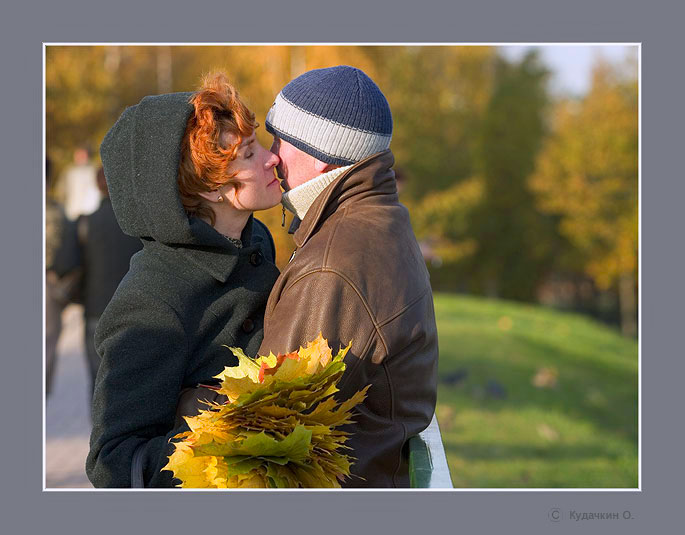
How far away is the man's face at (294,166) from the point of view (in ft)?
9.74

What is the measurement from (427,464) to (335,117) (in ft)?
3.77

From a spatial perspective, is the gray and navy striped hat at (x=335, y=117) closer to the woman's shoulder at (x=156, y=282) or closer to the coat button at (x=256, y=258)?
the coat button at (x=256, y=258)

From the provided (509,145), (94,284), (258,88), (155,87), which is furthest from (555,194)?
(94,284)

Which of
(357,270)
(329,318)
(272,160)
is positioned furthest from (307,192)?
(329,318)

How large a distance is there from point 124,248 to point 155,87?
2353 centimetres

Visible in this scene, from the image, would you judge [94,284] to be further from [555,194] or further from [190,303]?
[555,194]

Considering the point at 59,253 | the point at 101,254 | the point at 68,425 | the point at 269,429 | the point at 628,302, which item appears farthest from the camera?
the point at 628,302

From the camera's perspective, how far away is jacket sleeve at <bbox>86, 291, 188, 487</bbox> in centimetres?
273

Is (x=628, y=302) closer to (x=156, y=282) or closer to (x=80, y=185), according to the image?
(x=80, y=185)

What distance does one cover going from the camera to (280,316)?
2607 millimetres

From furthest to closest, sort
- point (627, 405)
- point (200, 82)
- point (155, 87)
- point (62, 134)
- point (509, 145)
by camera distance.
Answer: point (509, 145), point (155, 87), point (62, 134), point (627, 405), point (200, 82)

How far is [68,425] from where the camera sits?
31.0ft

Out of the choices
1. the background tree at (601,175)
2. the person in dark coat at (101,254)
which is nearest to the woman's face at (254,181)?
the person in dark coat at (101,254)

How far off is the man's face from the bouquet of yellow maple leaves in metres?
0.79
